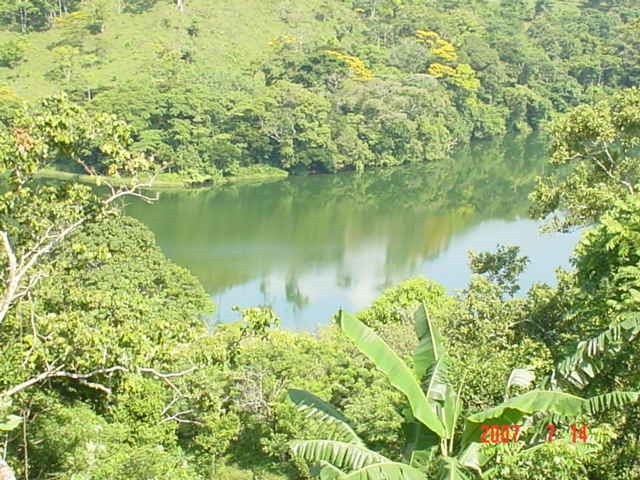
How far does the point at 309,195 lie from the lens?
31234mm

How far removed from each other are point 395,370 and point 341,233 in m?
20.3

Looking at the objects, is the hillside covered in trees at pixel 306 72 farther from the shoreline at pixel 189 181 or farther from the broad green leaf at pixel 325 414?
the broad green leaf at pixel 325 414

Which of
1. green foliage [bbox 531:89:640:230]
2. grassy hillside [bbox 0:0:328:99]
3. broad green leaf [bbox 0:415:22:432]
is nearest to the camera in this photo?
broad green leaf [bbox 0:415:22:432]

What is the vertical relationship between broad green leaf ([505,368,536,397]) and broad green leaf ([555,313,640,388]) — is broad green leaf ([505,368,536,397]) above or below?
below

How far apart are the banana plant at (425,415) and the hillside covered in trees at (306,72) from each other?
26260 millimetres

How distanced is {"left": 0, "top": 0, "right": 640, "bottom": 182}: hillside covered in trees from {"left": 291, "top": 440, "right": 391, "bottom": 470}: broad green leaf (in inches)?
1054

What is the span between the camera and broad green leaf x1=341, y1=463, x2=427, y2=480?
13.5ft

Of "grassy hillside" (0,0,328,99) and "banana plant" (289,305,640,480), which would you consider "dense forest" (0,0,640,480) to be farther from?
"grassy hillside" (0,0,328,99)

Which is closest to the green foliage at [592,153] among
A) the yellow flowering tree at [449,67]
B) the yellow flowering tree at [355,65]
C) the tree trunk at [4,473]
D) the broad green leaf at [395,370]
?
the broad green leaf at [395,370]

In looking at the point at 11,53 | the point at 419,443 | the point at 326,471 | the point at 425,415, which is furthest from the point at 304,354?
the point at 11,53

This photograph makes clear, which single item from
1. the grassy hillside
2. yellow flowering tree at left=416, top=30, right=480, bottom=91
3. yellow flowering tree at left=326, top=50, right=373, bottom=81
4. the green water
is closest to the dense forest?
the green water

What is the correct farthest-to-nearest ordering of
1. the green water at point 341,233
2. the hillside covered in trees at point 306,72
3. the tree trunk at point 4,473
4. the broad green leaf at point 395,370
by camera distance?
the hillside covered in trees at point 306,72
the green water at point 341,233
the broad green leaf at point 395,370
the tree trunk at point 4,473

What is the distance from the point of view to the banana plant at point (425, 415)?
4164 mm

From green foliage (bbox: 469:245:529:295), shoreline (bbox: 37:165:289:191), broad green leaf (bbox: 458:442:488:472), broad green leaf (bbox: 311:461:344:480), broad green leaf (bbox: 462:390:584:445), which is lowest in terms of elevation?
shoreline (bbox: 37:165:289:191)
